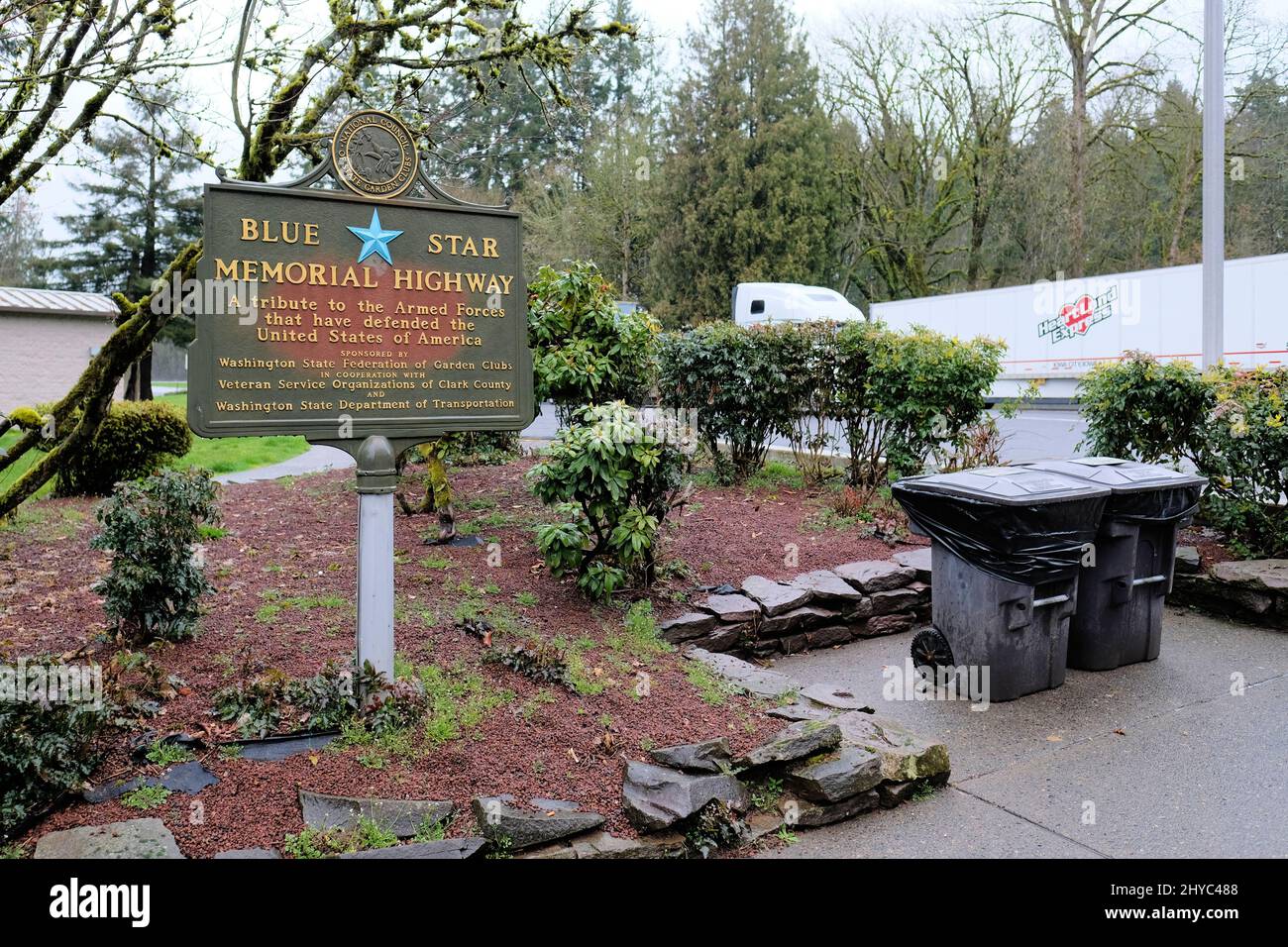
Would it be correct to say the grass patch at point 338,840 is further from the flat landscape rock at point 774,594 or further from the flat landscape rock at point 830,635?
the flat landscape rock at point 830,635

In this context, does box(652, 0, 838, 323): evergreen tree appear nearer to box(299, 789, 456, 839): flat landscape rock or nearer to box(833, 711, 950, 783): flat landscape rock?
box(833, 711, 950, 783): flat landscape rock

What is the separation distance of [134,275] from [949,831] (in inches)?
1264

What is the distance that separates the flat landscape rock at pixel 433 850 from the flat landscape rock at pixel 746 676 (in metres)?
2.09

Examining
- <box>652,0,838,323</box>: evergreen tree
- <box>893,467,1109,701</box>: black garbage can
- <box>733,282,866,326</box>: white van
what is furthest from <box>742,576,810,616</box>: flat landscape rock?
<box>652,0,838,323</box>: evergreen tree

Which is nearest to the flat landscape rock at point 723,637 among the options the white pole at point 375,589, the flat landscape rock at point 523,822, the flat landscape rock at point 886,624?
the flat landscape rock at point 886,624

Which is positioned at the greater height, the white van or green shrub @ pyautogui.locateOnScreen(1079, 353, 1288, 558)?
the white van

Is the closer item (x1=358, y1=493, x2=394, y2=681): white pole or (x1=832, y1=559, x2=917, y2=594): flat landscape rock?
(x1=358, y1=493, x2=394, y2=681): white pole

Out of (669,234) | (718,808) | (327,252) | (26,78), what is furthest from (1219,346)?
(669,234)

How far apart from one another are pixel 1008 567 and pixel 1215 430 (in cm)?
356

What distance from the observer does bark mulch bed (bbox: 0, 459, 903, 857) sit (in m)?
3.77

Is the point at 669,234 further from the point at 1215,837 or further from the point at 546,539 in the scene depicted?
A: the point at 1215,837

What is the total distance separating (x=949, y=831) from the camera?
3.97 m

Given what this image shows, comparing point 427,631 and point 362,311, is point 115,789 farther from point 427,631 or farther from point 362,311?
point 362,311

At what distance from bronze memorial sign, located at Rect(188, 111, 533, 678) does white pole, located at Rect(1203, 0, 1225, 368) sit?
25.4ft
